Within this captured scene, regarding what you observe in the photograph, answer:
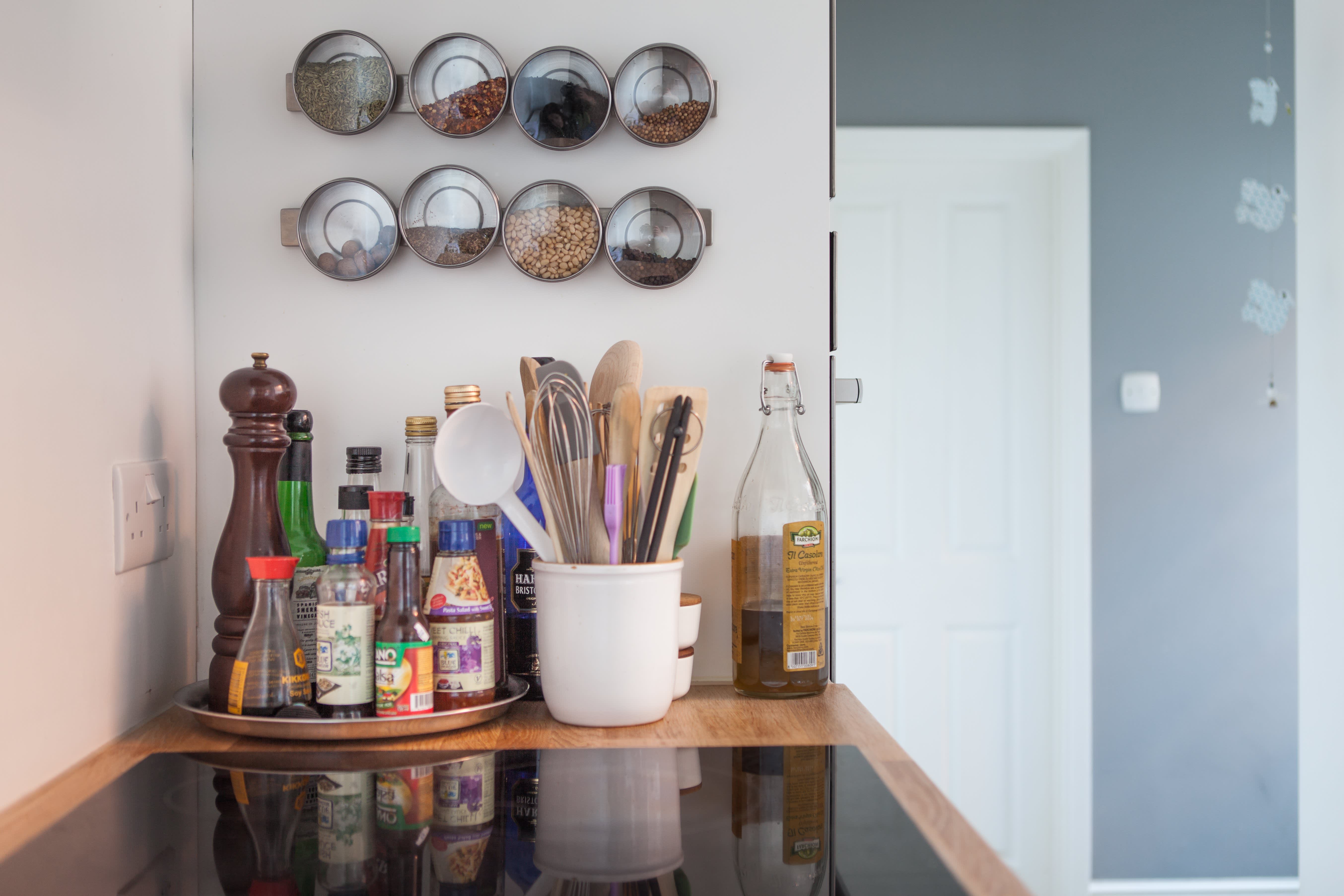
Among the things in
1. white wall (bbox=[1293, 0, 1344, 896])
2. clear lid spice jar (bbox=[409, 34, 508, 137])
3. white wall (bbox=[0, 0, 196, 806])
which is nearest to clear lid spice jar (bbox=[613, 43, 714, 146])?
clear lid spice jar (bbox=[409, 34, 508, 137])

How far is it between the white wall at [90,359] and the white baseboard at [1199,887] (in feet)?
7.52

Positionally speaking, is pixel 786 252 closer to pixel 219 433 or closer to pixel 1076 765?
pixel 219 433

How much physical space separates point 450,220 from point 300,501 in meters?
0.31

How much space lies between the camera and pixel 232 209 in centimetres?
91

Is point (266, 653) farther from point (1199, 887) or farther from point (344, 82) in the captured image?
point (1199, 887)

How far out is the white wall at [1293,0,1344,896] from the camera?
166 cm

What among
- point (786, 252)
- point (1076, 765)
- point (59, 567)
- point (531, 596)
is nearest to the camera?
point (59, 567)

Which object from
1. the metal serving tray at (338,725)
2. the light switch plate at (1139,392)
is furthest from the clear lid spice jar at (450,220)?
the light switch plate at (1139,392)

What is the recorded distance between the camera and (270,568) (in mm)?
719

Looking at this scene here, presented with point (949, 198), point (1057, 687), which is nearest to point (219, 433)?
point (949, 198)

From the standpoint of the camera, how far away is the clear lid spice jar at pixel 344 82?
88cm

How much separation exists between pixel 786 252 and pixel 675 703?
0.47 metres

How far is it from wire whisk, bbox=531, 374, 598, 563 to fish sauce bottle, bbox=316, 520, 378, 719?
0.16 metres

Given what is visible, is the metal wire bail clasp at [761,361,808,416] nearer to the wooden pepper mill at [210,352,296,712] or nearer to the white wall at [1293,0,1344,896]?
the wooden pepper mill at [210,352,296,712]
